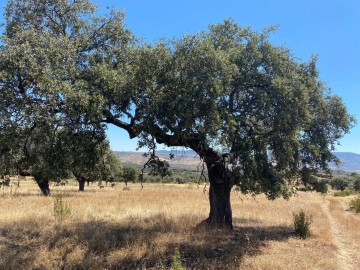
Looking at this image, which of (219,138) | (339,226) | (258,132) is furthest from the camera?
(339,226)

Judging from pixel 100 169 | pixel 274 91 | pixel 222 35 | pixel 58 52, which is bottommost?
pixel 100 169

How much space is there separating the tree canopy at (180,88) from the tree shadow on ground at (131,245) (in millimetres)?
2053

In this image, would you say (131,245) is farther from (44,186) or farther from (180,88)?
(44,186)

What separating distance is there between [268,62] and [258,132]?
2850 mm

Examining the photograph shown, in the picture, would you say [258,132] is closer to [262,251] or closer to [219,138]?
[219,138]

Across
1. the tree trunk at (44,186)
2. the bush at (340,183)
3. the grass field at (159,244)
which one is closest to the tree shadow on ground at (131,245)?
the grass field at (159,244)

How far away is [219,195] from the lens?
16219 mm

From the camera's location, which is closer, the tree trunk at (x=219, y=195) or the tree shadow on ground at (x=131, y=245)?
the tree shadow on ground at (x=131, y=245)

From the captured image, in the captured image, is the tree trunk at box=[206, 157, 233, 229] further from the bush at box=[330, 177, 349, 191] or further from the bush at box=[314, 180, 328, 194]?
the bush at box=[330, 177, 349, 191]

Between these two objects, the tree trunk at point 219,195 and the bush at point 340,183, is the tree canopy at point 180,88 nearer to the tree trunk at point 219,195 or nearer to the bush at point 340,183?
the tree trunk at point 219,195

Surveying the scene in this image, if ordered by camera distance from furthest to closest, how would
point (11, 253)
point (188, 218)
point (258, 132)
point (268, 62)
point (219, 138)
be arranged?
1. point (188, 218)
2. point (258, 132)
3. point (268, 62)
4. point (11, 253)
5. point (219, 138)

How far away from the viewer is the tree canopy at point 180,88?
408 inches

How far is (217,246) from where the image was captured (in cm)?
1358

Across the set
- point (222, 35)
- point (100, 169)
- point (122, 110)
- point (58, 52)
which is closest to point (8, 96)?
point (58, 52)
